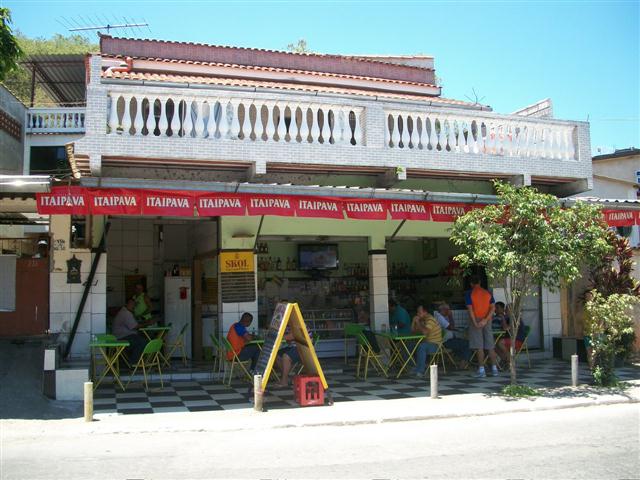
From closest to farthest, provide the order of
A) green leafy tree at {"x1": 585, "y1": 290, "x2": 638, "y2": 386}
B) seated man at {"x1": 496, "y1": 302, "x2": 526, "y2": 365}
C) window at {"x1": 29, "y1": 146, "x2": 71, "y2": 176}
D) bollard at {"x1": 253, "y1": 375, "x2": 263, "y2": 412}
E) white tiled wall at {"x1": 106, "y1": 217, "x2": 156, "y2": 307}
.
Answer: bollard at {"x1": 253, "y1": 375, "x2": 263, "y2": 412}
green leafy tree at {"x1": 585, "y1": 290, "x2": 638, "y2": 386}
seated man at {"x1": 496, "y1": 302, "x2": 526, "y2": 365}
white tiled wall at {"x1": 106, "y1": 217, "x2": 156, "y2": 307}
window at {"x1": 29, "y1": 146, "x2": 71, "y2": 176}

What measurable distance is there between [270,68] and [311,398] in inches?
406

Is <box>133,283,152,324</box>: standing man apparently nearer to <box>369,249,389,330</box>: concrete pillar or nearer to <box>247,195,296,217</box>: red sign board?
A: <box>247,195,296,217</box>: red sign board

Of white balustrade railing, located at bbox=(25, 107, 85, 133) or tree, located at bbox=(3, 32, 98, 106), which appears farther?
tree, located at bbox=(3, 32, 98, 106)

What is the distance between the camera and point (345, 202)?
10.5m

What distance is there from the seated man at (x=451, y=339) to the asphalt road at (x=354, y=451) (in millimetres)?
4005

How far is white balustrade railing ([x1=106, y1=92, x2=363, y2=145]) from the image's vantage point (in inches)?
389

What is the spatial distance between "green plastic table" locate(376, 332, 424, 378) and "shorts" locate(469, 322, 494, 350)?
40.5 inches

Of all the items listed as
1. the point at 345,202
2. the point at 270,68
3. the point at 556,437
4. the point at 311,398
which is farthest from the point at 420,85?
the point at 556,437

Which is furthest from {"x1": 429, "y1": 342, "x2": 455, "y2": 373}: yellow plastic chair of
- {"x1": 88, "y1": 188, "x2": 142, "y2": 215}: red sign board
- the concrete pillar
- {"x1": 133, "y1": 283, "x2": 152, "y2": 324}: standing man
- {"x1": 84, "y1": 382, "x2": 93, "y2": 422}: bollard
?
{"x1": 84, "y1": 382, "x2": 93, "y2": 422}: bollard

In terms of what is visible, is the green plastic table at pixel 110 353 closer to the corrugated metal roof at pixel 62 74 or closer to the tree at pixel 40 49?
the corrugated metal roof at pixel 62 74

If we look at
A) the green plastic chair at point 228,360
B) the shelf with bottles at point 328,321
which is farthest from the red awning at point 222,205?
the shelf with bottles at point 328,321

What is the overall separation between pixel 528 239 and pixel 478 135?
323cm

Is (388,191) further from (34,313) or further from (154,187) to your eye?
(34,313)

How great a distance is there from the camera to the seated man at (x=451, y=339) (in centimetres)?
1220
